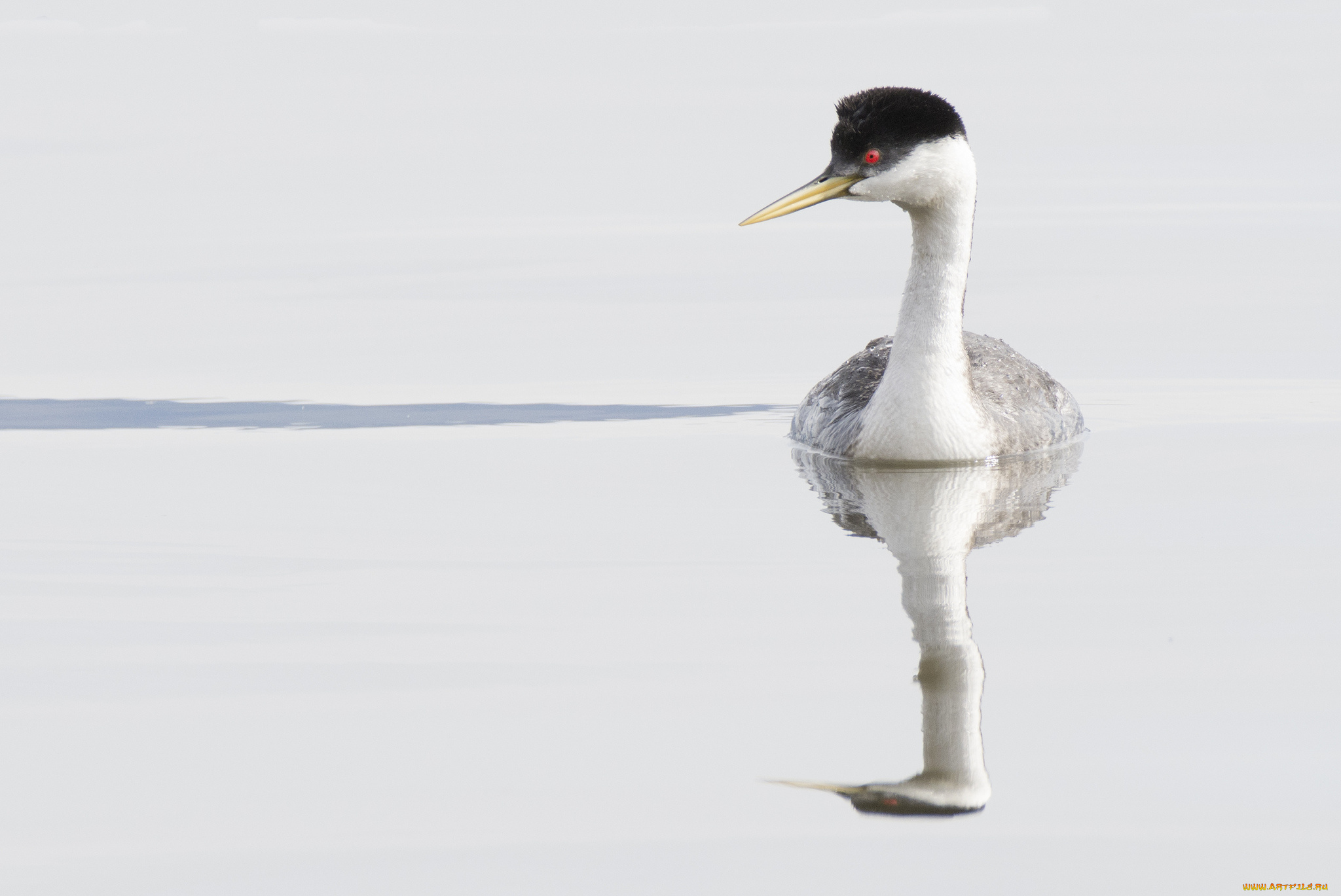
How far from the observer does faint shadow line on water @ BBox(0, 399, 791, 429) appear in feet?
42.1

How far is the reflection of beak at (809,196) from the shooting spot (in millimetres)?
10727

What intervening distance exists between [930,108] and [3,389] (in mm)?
7013

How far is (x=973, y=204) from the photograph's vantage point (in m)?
11.3

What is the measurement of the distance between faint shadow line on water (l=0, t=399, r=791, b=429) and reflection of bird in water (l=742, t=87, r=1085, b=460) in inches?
71.3

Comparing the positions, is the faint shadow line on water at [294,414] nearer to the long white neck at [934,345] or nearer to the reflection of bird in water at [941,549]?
the reflection of bird in water at [941,549]

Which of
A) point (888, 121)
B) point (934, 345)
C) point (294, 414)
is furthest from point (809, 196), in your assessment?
point (294, 414)

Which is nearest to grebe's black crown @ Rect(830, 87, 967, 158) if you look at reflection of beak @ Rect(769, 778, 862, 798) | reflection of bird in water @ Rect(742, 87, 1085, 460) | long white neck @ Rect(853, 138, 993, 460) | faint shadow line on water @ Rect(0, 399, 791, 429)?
reflection of bird in water @ Rect(742, 87, 1085, 460)

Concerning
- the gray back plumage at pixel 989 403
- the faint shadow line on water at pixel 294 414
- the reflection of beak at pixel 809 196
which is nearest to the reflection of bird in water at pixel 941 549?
the gray back plumage at pixel 989 403

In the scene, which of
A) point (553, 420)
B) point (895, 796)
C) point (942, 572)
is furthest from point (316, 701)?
point (553, 420)

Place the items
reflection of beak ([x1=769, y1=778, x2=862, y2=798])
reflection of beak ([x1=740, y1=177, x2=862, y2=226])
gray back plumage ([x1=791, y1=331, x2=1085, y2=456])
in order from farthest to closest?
gray back plumage ([x1=791, y1=331, x2=1085, y2=456]), reflection of beak ([x1=740, y1=177, x2=862, y2=226]), reflection of beak ([x1=769, y1=778, x2=862, y2=798])

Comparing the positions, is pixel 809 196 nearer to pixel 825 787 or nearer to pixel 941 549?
pixel 941 549

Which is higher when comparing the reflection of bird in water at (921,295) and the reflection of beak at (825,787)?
the reflection of bird in water at (921,295)

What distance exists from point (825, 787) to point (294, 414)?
7936 millimetres

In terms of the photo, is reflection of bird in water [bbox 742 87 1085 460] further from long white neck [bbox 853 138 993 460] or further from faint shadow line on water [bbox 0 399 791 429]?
faint shadow line on water [bbox 0 399 791 429]
